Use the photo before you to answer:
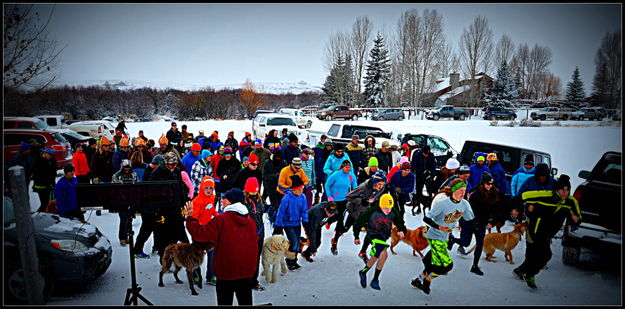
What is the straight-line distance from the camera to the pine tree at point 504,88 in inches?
1677

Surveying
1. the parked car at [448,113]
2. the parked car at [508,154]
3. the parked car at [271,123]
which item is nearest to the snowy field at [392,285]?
the parked car at [508,154]

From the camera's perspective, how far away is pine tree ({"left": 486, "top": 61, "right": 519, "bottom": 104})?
140ft

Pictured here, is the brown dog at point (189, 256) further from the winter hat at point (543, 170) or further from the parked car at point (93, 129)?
the parked car at point (93, 129)

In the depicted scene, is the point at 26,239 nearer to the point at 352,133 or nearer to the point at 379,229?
the point at 379,229

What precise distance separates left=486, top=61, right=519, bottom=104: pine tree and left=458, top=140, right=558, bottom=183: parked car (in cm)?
3926

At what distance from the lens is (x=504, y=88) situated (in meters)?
43.4

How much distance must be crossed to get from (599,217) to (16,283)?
8.58m

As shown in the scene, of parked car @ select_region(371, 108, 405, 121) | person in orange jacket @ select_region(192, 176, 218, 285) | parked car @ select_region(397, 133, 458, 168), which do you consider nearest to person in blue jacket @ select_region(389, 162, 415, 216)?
person in orange jacket @ select_region(192, 176, 218, 285)

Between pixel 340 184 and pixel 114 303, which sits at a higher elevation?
pixel 340 184

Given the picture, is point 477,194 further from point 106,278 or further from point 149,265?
point 106,278

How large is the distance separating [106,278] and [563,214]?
7107 millimetres

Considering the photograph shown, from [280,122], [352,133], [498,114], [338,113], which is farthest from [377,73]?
[352,133]

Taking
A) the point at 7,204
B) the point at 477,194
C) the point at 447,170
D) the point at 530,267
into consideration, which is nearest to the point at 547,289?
the point at 530,267

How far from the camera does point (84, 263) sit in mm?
4344
